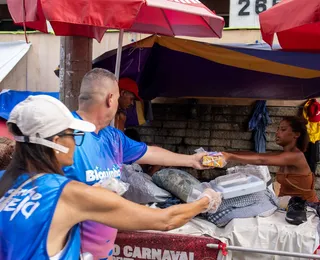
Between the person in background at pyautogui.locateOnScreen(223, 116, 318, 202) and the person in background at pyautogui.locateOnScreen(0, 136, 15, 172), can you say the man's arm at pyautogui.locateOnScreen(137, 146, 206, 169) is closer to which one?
the person in background at pyautogui.locateOnScreen(223, 116, 318, 202)

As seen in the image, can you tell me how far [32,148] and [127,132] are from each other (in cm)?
403

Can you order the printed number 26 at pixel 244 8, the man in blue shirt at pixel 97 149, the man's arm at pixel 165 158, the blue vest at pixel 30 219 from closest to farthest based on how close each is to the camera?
the blue vest at pixel 30 219
the man in blue shirt at pixel 97 149
the man's arm at pixel 165 158
the printed number 26 at pixel 244 8

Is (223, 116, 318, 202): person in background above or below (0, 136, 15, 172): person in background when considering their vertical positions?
below

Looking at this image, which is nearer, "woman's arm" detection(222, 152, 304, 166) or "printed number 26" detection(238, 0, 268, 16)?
"woman's arm" detection(222, 152, 304, 166)

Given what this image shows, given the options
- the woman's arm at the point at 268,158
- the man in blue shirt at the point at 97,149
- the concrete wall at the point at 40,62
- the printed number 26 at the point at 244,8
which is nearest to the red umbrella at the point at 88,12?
the man in blue shirt at the point at 97,149

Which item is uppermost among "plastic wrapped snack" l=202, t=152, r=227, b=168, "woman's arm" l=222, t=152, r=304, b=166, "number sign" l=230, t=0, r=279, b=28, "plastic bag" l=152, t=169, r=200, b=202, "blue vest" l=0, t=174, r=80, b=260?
"number sign" l=230, t=0, r=279, b=28

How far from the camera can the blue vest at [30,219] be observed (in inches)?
58.8

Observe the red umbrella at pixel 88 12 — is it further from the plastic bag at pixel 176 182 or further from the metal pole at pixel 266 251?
the metal pole at pixel 266 251

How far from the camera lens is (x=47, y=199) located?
152cm

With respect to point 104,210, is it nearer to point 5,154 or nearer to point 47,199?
point 47,199

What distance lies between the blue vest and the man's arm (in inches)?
58.0

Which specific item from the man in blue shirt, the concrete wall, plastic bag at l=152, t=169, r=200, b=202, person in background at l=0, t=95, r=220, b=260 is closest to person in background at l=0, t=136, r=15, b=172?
the man in blue shirt

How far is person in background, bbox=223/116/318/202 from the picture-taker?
3623mm

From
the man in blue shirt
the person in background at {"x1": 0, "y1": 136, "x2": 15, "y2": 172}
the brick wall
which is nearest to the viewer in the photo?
the man in blue shirt
